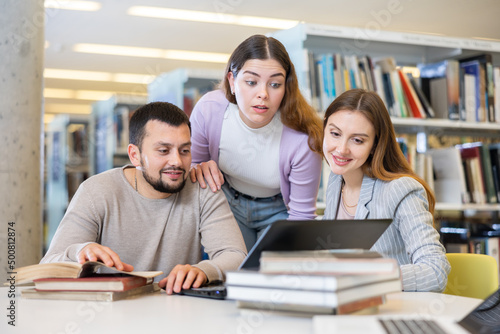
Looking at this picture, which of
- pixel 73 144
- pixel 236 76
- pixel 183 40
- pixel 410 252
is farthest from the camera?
pixel 73 144

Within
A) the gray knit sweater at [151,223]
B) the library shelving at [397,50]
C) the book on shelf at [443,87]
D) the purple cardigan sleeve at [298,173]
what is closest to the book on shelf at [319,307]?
the gray knit sweater at [151,223]

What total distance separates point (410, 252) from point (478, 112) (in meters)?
2.33

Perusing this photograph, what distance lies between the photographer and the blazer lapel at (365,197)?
163cm

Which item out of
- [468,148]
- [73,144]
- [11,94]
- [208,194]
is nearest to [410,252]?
[208,194]

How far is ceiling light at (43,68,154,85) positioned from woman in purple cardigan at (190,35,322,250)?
608 centimetres

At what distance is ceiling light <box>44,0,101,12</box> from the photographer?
4.89 metres

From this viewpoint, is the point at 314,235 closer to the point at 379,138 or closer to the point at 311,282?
the point at 311,282

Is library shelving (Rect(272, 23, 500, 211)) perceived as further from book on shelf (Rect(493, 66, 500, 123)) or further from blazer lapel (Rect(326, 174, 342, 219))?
blazer lapel (Rect(326, 174, 342, 219))

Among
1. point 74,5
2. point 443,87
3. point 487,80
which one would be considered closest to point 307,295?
point 443,87

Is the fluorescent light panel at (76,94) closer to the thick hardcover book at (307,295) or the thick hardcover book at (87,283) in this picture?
the thick hardcover book at (87,283)

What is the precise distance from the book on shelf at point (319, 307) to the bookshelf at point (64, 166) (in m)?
5.74

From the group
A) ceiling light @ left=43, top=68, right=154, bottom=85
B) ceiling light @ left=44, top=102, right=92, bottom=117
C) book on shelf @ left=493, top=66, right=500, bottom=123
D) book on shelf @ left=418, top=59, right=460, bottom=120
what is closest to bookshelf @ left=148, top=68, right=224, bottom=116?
book on shelf @ left=418, top=59, right=460, bottom=120

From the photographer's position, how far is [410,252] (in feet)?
4.80

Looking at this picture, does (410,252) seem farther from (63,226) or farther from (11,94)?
(11,94)
